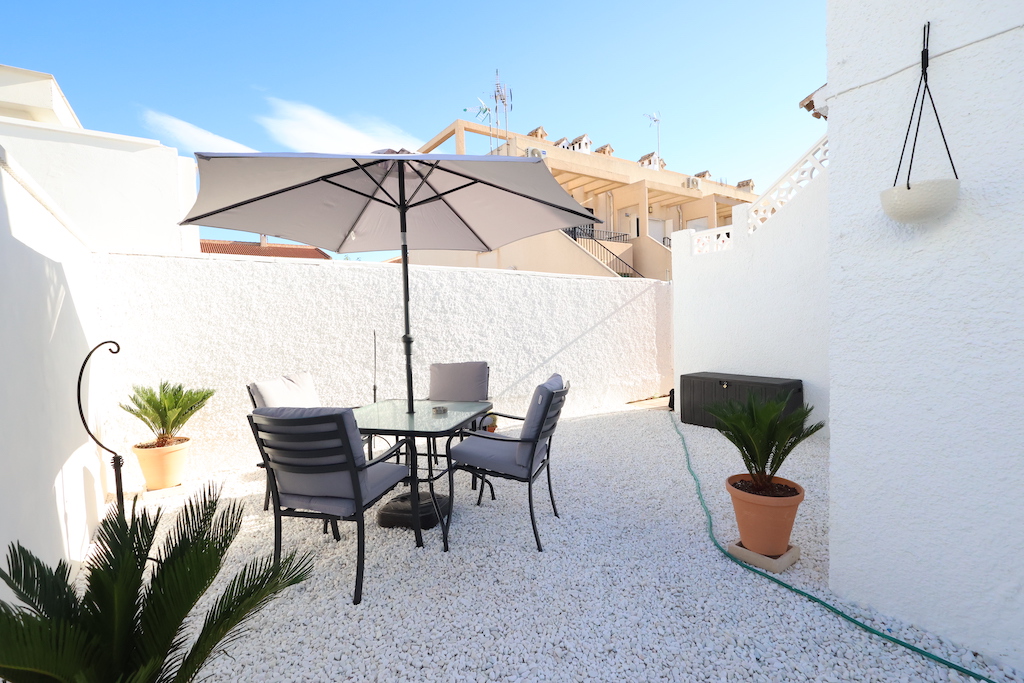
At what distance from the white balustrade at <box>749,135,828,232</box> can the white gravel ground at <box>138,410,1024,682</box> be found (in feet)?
14.0

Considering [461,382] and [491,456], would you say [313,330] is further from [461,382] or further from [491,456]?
[491,456]

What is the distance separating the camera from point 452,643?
2217 millimetres

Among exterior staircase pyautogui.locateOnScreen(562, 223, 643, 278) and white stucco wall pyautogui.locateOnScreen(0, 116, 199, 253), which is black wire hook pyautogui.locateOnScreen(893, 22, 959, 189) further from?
exterior staircase pyautogui.locateOnScreen(562, 223, 643, 278)

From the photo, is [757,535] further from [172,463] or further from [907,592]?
[172,463]

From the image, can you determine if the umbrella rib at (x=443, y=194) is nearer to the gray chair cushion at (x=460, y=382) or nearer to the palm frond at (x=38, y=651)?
the gray chair cushion at (x=460, y=382)

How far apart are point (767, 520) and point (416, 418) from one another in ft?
7.86

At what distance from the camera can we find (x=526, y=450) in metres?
3.21

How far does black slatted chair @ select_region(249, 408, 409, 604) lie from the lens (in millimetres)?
2504

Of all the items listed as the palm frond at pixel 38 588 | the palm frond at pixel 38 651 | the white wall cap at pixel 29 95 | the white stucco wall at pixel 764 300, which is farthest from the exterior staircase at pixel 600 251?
the palm frond at pixel 38 651

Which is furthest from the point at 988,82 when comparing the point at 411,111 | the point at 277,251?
the point at 277,251

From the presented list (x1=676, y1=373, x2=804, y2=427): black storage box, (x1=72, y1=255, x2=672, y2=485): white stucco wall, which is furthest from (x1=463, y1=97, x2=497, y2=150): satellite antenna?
(x1=676, y1=373, x2=804, y2=427): black storage box

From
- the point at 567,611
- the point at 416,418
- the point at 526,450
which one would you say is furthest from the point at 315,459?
the point at 567,611

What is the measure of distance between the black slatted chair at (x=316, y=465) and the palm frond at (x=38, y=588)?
1.28 meters

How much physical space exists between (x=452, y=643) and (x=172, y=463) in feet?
11.5
